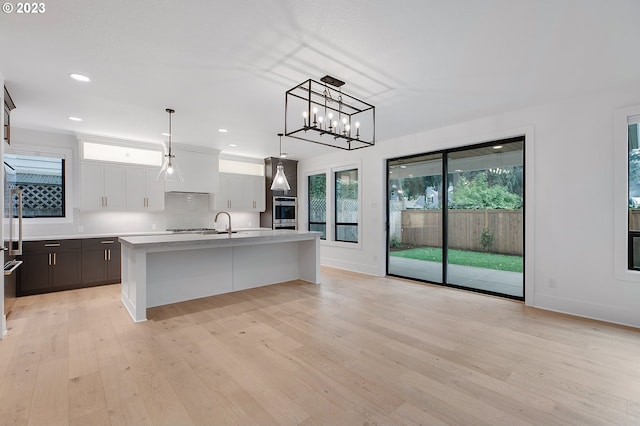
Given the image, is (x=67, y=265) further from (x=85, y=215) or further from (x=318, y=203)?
(x=318, y=203)

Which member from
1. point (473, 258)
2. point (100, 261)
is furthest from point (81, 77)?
point (473, 258)

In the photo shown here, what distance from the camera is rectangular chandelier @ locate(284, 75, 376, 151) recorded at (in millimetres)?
3012

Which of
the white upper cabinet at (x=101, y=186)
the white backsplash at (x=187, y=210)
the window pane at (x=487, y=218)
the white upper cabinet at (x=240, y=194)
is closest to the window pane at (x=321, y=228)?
the white upper cabinet at (x=240, y=194)

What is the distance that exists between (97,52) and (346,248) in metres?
5.17

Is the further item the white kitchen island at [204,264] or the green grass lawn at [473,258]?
the green grass lawn at [473,258]

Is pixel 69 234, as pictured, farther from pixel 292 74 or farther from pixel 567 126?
pixel 567 126

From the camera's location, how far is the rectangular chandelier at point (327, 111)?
301 centimetres

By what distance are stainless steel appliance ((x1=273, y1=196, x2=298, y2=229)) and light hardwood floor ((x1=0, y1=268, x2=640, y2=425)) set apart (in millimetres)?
3540

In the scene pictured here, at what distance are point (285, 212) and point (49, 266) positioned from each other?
4454 mm

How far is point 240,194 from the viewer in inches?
279

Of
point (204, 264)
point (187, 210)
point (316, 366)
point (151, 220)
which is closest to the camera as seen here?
point (316, 366)

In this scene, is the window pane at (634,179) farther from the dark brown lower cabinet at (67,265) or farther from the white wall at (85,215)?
the dark brown lower cabinet at (67,265)

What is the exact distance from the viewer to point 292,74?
3018 millimetres

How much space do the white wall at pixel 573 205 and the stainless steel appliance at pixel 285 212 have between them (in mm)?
4488
